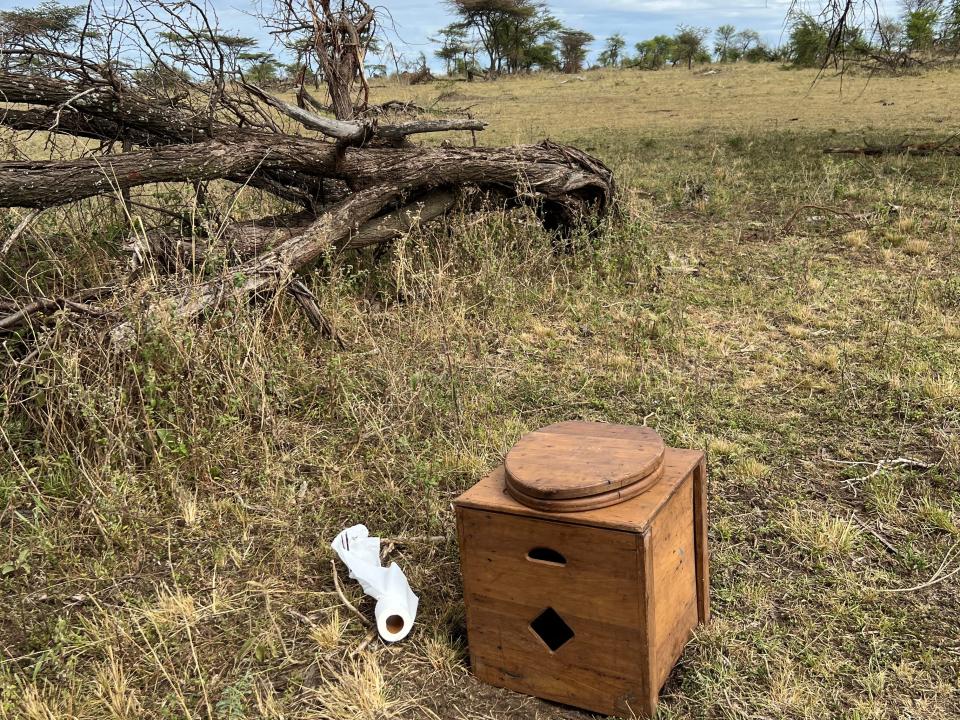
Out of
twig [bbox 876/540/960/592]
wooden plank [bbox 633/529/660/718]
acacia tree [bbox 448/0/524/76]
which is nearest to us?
wooden plank [bbox 633/529/660/718]

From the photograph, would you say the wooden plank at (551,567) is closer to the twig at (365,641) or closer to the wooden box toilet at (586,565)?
the wooden box toilet at (586,565)

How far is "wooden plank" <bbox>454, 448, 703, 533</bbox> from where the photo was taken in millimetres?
1832

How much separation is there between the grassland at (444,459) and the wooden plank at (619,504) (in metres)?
0.54

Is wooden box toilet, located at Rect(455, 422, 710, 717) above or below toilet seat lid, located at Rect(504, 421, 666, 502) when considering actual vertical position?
below

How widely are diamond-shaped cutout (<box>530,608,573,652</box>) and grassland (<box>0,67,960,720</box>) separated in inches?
7.3

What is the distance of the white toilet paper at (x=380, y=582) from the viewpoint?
Result: 7.69 feet

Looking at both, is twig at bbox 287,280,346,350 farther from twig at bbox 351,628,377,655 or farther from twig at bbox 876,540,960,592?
twig at bbox 876,540,960,592

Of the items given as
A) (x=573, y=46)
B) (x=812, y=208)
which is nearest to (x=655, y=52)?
(x=573, y=46)

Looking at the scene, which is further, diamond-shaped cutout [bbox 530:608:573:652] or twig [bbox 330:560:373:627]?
twig [bbox 330:560:373:627]

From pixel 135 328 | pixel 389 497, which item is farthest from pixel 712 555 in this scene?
pixel 135 328

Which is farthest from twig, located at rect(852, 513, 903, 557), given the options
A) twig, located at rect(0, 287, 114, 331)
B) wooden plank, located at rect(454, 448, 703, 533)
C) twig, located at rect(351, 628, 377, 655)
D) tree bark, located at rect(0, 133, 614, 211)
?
tree bark, located at rect(0, 133, 614, 211)

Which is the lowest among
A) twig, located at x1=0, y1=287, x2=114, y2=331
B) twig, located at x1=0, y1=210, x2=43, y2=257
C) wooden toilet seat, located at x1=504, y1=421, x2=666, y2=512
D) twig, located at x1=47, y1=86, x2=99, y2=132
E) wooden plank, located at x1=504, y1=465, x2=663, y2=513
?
wooden plank, located at x1=504, y1=465, x2=663, y2=513

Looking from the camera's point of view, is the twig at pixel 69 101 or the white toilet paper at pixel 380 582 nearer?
the white toilet paper at pixel 380 582

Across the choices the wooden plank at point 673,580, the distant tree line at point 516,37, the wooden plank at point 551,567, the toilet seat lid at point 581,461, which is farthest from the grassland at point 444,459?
the distant tree line at point 516,37
